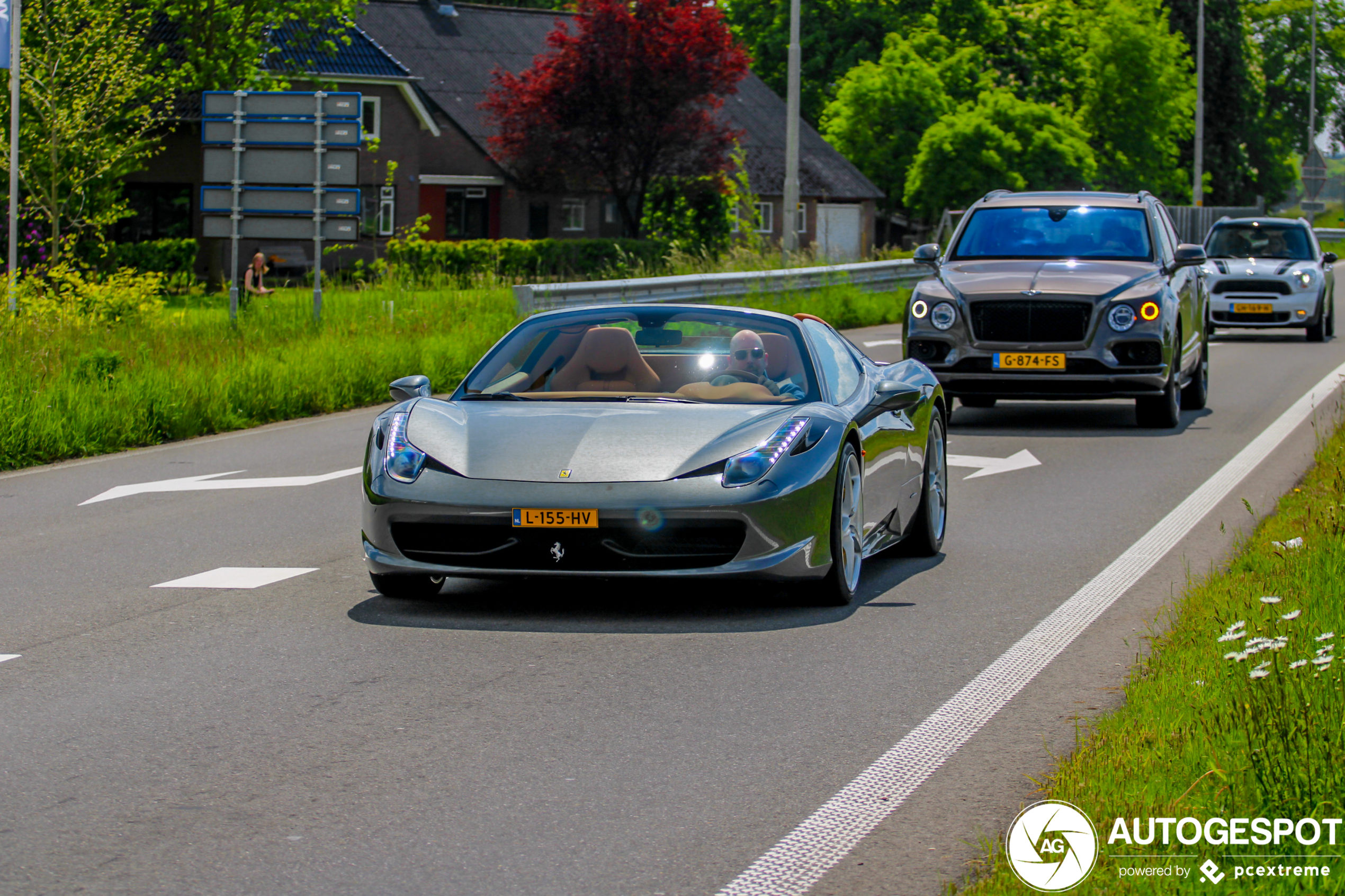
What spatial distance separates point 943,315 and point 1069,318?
0.98 m

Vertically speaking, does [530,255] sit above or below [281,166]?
above

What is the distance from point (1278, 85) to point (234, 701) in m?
120

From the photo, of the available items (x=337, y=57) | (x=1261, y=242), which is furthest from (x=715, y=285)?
(x=337, y=57)

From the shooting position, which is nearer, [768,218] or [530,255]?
[530,255]

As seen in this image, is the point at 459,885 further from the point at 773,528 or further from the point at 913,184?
the point at 913,184

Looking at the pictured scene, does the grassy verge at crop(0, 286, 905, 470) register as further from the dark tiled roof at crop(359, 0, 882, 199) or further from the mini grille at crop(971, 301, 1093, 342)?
the dark tiled roof at crop(359, 0, 882, 199)

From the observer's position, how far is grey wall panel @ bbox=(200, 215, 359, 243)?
73.2ft

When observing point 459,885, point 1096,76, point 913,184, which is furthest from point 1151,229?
point 1096,76

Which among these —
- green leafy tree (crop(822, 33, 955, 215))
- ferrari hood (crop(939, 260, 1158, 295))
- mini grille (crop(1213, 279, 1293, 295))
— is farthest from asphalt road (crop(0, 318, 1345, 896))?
green leafy tree (crop(822, 33, 955, 215))

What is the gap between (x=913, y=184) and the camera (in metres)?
58.5

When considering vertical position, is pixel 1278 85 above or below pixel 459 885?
above

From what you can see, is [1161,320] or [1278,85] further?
[1278,85]

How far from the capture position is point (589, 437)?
25.2 feet

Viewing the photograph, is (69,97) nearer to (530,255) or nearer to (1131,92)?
(530,255)
